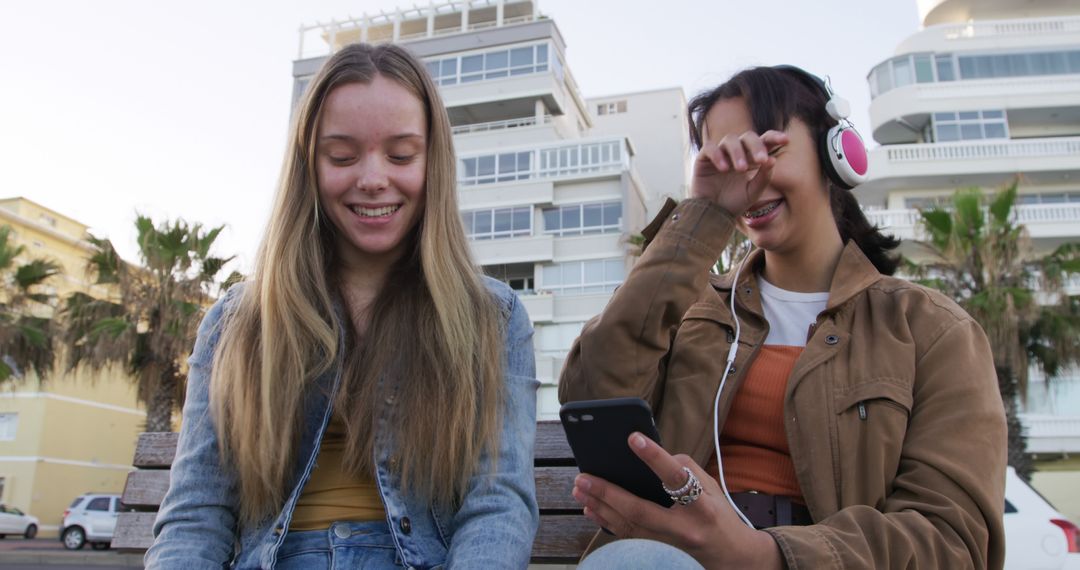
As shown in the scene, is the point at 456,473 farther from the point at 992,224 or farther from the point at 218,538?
the point at 992,224

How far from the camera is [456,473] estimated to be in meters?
1.92

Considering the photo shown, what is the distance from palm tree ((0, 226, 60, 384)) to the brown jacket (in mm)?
17499

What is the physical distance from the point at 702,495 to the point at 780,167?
1.04 metres

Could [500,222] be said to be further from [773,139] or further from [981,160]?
[773,139]

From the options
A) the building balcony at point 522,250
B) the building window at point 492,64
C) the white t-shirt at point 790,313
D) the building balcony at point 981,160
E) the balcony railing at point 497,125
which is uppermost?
the building window at point 492,64

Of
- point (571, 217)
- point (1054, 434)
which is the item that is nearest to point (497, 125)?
point (571, 217)

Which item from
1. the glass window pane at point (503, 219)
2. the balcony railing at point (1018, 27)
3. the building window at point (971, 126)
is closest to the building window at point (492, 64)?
the glass window pane at point (503, 219)

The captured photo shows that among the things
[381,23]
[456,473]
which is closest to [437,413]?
[456,473]

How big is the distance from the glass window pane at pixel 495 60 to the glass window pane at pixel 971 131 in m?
18.4

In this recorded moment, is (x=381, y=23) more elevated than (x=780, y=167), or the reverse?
(x=381, y=23)

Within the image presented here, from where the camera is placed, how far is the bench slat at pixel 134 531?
275 centimetres

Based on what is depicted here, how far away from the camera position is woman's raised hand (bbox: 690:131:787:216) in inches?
74.5

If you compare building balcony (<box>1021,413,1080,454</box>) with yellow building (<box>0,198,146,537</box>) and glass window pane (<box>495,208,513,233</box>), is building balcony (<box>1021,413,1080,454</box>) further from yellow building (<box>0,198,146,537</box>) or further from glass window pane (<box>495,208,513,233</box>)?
yellow building (<box>0,198,146,537</box>)

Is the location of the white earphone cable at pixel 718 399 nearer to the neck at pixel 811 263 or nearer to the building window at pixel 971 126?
the neck at pixel 811 263
